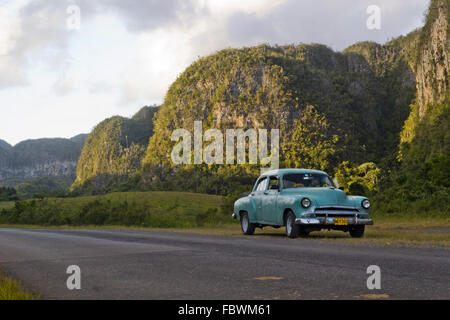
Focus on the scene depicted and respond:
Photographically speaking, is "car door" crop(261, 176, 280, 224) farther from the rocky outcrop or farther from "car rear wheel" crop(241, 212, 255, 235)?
the rocky outcrop

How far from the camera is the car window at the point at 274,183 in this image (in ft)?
53.1

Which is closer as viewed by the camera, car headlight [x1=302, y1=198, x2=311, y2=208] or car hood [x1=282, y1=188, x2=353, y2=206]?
car headlight [x1=302, y1=198, x2=311, y2=208]

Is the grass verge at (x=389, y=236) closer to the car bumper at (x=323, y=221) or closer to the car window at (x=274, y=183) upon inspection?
the car bumper at (x=323, y=221)

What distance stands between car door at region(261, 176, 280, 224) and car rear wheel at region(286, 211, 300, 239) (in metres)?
0.71

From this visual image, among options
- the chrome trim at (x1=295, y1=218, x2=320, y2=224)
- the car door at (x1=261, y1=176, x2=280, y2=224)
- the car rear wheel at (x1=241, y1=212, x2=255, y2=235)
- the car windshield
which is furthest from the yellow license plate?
the car rear wheel at (x1=241, y1=212, x2=255, y2=235)

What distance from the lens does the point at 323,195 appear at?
15086 millimetres

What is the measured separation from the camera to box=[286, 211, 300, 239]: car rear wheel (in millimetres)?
14883

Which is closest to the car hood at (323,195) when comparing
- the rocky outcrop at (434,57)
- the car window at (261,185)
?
the car window at (261,185)

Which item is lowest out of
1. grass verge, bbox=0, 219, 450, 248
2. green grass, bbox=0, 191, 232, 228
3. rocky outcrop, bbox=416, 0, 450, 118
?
green grass, bbox=0, 191, 232, 228

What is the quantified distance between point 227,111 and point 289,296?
14181 cm
